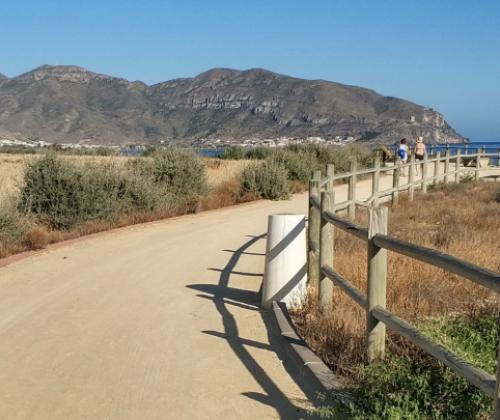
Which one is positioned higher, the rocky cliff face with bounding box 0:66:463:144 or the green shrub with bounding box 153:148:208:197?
the rocky cliff face with bounding box 0:66:463:144

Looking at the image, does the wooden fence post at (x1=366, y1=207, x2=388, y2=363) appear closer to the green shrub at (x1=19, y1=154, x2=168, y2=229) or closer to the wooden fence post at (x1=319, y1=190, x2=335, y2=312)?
the wooden fence post at (x1=319, y1=190, x2=335, y2=312)

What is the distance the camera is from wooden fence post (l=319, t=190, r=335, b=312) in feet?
23.9

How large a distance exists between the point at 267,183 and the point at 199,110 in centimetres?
11714

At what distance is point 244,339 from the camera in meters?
6.70

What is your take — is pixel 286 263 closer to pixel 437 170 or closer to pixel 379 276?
pixel 379 276

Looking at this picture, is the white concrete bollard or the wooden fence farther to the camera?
the white concrete bollard

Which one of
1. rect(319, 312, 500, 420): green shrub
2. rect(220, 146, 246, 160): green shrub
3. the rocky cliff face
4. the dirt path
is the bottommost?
the dirt path

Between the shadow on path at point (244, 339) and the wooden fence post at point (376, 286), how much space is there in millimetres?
837

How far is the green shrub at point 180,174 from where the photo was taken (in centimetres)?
2053

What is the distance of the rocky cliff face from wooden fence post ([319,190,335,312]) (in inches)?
3773

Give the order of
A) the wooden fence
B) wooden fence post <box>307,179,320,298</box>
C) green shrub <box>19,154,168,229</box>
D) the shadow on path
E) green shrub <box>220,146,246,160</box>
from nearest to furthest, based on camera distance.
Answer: the wooden fence < the shadow on path < wooden fence post <box>307,179,320,298</box> < green shrub <box>19,154,168,229</box> < green shrub <box>220,146,246,160</box>

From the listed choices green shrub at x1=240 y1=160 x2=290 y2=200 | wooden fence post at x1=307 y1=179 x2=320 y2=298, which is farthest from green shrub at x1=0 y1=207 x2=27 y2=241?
green shrub at x1=240 y1=160 x2=290 y2=200

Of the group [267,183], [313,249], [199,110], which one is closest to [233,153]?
[267,183]

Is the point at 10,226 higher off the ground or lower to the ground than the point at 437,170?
lower
